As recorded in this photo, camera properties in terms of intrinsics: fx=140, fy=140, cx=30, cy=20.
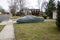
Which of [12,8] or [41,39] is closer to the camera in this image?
[41,39]

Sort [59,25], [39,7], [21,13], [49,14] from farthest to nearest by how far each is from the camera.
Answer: [39,7] → [21,13] → [49,14] → [59,25]

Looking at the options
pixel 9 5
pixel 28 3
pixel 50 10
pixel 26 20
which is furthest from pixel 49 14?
pixel 9 5

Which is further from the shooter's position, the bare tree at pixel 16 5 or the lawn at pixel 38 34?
the bare tree at pixel 16 5

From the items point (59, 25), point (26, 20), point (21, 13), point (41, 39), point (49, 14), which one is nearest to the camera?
point (41, 39)

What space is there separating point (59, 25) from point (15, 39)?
4.56 metres

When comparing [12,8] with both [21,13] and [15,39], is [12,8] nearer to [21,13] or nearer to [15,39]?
[21,13]

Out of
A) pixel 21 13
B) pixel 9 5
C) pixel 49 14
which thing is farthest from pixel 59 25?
pixel 9 5

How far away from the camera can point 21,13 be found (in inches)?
1903

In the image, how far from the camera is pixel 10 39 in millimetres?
8508

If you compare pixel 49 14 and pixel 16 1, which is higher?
pixel 16 1

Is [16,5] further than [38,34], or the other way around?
[16,5]

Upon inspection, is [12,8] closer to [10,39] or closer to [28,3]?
[28,3]

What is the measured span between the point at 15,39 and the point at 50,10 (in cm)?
2720

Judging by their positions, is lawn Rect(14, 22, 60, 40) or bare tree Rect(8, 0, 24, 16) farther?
bare tree Rect(8, 0, 24, 16)
